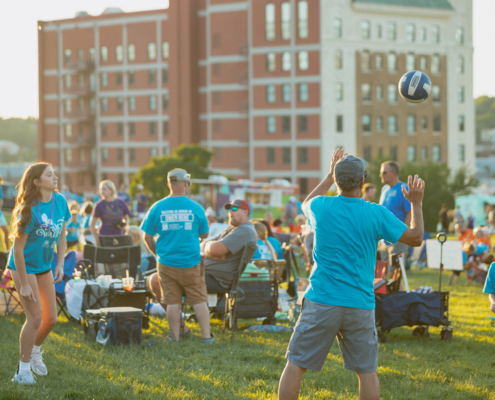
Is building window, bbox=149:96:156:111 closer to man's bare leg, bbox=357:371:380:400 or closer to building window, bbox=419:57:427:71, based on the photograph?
building window, bbox=419:57:427:71

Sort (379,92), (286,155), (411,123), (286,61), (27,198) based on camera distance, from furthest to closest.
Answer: (411,123) < (379,92) < (286,155) < (286,61) < (27,198)

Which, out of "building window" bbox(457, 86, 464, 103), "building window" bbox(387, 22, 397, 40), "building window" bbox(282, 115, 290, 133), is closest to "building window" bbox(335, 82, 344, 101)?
"building window" bbox(282, 115, 290, 133)

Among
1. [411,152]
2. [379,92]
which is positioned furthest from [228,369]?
[411,152]

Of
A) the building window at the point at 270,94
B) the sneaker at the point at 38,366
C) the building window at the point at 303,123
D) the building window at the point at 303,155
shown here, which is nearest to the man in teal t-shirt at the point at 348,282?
the sneaker at the point at 38,366

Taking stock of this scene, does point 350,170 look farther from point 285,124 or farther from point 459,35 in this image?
point 459,35

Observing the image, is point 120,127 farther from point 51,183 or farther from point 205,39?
point 51,183

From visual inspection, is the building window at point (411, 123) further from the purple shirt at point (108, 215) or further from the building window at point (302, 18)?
the purple shirt at point (108, 215)

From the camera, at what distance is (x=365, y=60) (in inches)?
2440

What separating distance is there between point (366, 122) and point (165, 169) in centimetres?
2358

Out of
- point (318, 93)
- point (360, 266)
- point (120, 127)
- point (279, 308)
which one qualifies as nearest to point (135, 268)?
point (279, 308)

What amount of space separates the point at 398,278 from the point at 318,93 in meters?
53.2

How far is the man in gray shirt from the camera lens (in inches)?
310

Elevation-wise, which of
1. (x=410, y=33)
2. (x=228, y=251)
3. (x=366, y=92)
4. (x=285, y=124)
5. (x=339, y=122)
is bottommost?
(x=228, y=251)

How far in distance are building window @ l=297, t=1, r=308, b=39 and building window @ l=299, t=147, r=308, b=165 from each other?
1116 cm
